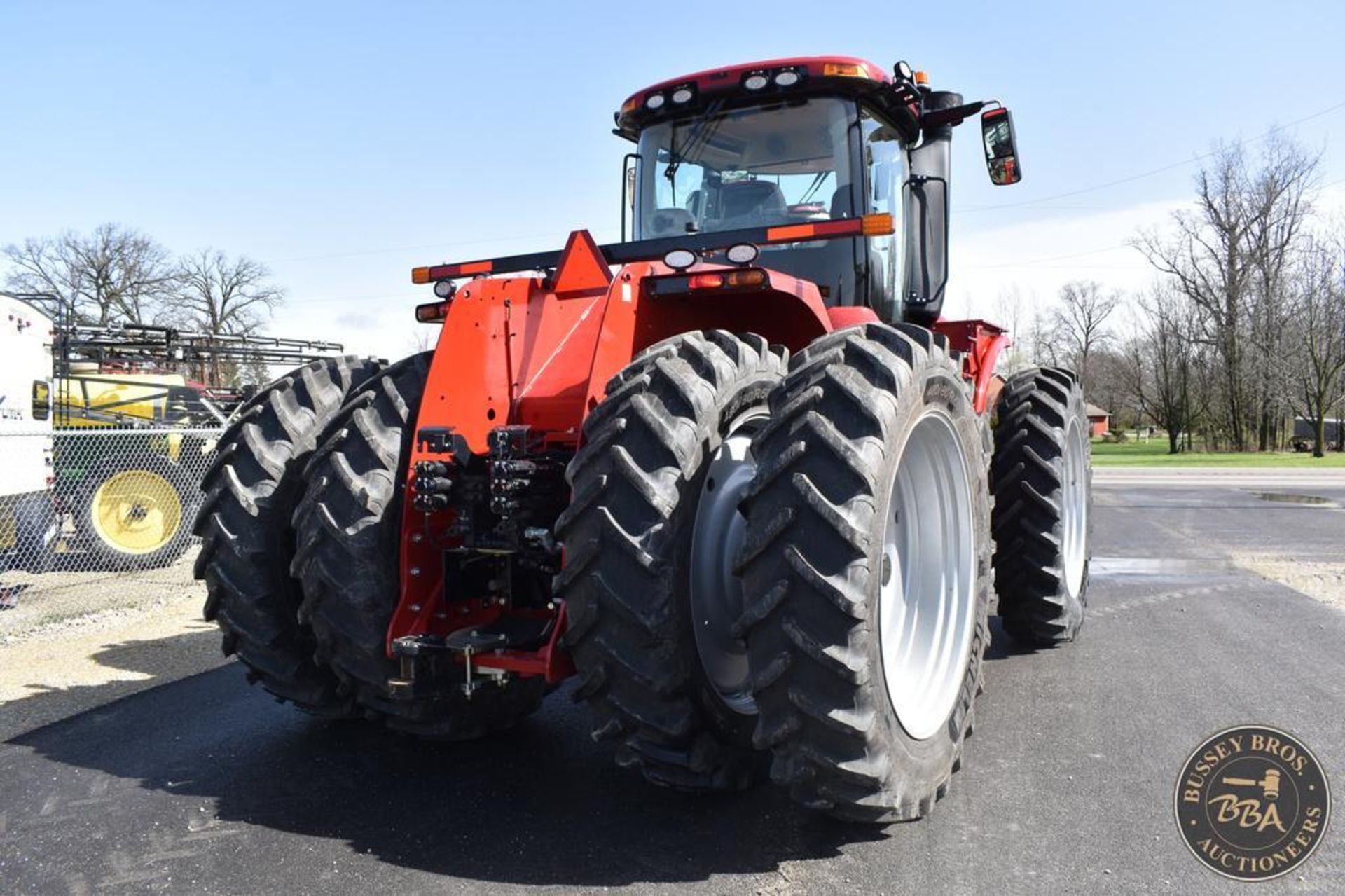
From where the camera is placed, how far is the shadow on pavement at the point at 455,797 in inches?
Answer: 127

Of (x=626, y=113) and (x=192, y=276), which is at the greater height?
(x=192, y=276)

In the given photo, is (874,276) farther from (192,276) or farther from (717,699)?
(192,276)

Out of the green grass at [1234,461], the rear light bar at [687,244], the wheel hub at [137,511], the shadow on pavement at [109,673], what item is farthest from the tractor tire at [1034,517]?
the green grass at [1234,461]

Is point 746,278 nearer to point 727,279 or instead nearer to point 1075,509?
point 727,279

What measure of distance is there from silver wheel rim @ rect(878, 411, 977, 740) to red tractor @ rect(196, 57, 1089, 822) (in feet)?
0.04

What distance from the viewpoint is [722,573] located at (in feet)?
10.9

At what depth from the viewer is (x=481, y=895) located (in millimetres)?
2971

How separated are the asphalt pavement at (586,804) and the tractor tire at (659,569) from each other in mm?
388

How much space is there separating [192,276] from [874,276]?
53.4 meters

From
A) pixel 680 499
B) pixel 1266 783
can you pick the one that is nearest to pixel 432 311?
pixel 680 499

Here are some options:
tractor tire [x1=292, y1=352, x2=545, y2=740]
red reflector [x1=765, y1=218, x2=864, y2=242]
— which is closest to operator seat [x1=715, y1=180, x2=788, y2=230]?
red reflector [x1=765, y1=218, x2=864, y2=242]

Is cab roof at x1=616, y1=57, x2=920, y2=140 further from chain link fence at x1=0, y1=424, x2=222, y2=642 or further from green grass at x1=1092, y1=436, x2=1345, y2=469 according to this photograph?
green grass at x1=1092, y1=436, x2=1345, y2=469

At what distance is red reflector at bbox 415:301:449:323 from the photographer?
4.21 meters

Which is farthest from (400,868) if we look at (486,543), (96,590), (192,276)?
(192,276)
